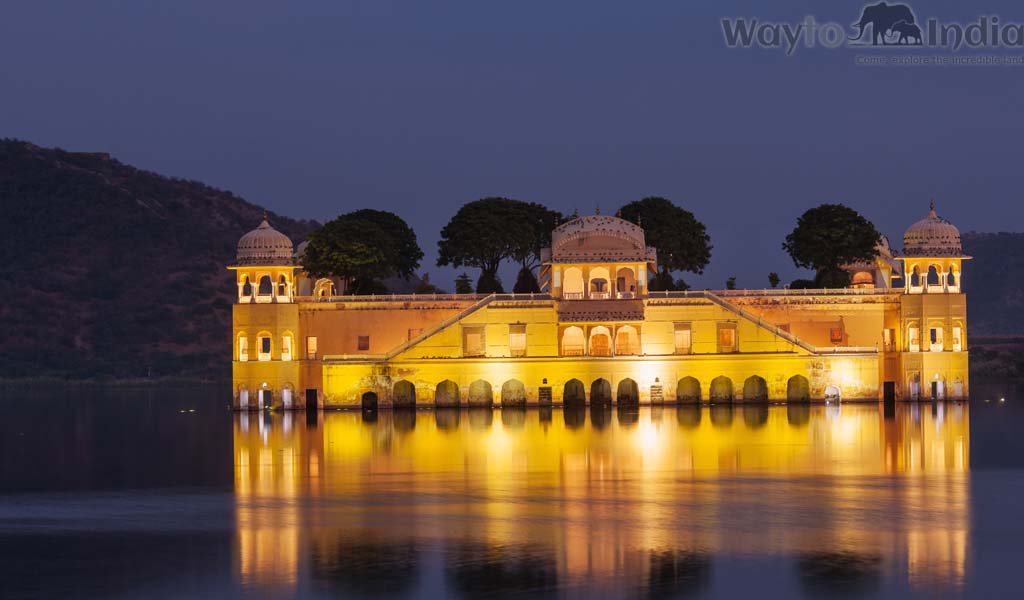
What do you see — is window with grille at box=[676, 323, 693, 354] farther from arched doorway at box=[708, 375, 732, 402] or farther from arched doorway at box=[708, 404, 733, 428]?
arched doorway at box=[708, 404, 733, 428]

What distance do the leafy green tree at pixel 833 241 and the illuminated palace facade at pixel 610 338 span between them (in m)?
4.20

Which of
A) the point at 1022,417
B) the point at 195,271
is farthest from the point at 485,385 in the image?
the point at 195,271

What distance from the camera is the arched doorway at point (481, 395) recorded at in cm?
6950

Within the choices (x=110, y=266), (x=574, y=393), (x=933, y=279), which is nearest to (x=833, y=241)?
(x=933, y=279)

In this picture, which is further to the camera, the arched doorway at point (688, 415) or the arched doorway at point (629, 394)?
the arched doorway at point (629, 394)

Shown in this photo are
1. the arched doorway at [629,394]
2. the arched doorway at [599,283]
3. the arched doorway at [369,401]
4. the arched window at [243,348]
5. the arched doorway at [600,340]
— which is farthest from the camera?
the arched doorway at [600,340]

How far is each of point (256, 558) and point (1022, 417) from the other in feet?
144

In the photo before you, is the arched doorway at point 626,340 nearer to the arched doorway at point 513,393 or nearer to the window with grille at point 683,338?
the window with grille at point 683,338

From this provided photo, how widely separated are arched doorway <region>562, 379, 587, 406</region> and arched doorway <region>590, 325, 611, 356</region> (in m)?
1.76

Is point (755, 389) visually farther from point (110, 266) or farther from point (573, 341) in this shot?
point (110, 266)

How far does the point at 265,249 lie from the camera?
69.9 meters

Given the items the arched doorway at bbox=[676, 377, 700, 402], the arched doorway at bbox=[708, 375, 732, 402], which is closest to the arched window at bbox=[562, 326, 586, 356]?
the arched doorway at bbox=[676, 377, 700, 402]

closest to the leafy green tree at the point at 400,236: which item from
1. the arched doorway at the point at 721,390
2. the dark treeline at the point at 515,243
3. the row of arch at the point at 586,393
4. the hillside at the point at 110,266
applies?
the dark treeline at the point at 515,243

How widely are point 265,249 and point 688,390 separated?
20.1m
